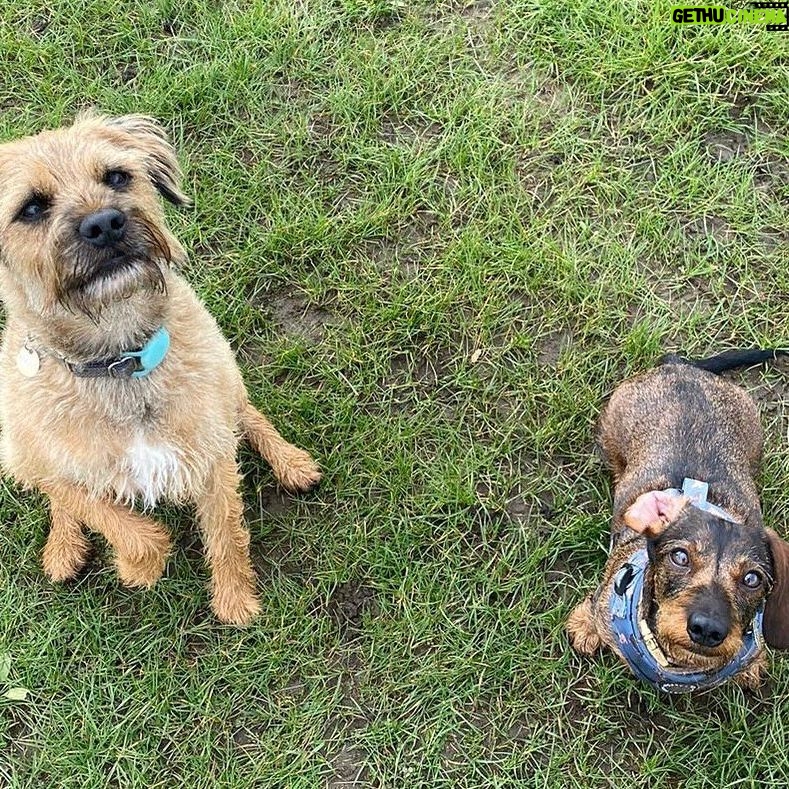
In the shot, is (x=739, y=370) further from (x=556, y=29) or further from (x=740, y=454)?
(x=556, y=29)

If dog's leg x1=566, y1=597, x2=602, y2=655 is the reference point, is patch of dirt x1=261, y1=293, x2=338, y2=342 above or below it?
above

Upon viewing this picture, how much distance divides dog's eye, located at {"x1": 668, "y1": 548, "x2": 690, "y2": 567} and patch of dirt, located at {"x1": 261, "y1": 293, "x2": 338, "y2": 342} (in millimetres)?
2246

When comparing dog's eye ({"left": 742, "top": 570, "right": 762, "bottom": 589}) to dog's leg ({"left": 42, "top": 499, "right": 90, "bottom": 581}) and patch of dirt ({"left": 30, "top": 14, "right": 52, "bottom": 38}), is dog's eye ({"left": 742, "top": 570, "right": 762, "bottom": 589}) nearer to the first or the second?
dog's leg ({"left": 42, "top": 499, "right": 90, "bottom": 581})

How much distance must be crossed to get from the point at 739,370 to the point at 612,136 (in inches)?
61.5

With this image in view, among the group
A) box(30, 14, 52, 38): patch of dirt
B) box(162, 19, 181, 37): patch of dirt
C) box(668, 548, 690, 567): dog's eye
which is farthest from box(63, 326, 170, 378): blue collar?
box(30, 14, 52, 38): patch of dirt

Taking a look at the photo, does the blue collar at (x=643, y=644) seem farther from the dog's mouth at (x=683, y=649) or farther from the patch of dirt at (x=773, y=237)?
the patch of dirt at (x=773, y=237)

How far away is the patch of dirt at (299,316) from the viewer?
15.4ft

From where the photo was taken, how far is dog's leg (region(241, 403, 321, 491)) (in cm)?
425

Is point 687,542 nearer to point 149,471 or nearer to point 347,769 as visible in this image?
point 347,769

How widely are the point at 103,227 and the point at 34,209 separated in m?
0.31

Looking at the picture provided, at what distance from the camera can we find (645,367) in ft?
14.8

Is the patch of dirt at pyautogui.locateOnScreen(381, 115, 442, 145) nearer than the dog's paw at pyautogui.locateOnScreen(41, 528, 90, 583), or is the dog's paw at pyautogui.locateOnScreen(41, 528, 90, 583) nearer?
the dog's paw at pyautogui.locateOnScreen(41, 528, 90, 583)

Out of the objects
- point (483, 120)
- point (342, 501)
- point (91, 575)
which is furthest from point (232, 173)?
point (91, 575)

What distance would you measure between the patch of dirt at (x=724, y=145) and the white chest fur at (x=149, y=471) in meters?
3.50
